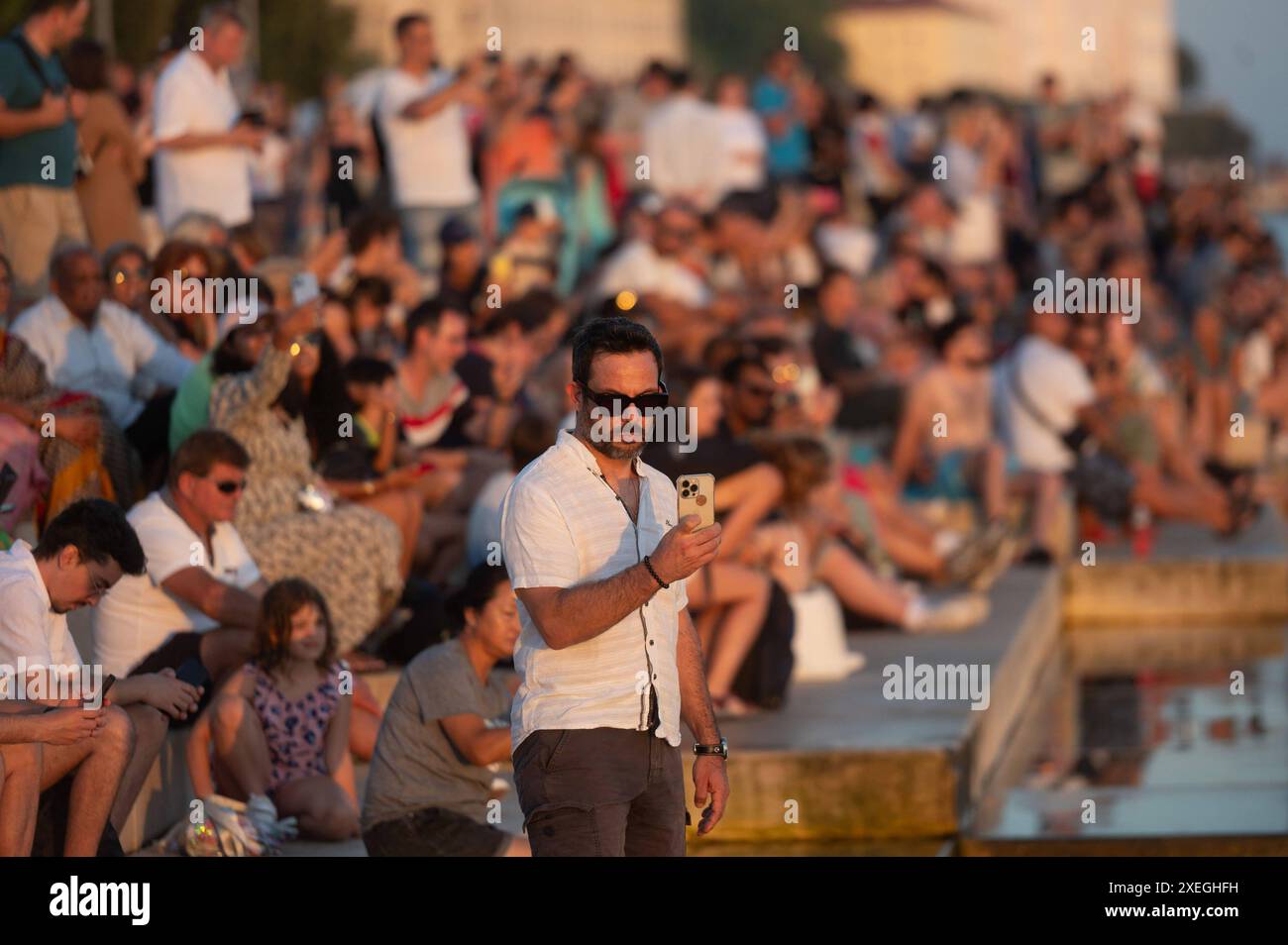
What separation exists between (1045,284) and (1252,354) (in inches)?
184

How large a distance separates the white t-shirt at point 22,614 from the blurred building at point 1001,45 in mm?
145725

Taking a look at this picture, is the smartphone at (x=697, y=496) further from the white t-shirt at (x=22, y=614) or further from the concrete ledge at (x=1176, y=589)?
the concrete ledge at (x=1176, y=589)

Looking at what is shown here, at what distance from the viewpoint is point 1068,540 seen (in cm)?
1528

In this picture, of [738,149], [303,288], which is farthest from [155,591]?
[738,149]

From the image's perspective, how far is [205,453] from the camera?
26.7ft

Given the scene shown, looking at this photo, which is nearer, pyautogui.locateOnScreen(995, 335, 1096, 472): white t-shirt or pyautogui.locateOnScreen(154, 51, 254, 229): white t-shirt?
pyautogui.locateOnScreen(154, 51, 254, 229): white t-shirt

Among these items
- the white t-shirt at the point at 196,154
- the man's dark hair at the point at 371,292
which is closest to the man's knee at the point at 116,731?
the man's dark hair at the point at 371,292

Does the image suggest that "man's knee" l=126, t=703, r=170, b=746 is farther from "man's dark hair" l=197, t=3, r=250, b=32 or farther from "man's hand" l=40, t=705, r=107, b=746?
"man's dark hair" l=197, t=3, r=250, b=32

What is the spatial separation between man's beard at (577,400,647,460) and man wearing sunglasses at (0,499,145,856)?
1758 mm

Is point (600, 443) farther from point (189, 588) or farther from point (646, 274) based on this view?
point (646, 274)

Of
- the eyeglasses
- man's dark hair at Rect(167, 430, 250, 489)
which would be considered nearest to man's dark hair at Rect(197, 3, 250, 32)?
man's dark hair at Rect(167, 430, 250, 489)

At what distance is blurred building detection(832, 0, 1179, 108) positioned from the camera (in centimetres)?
16200
